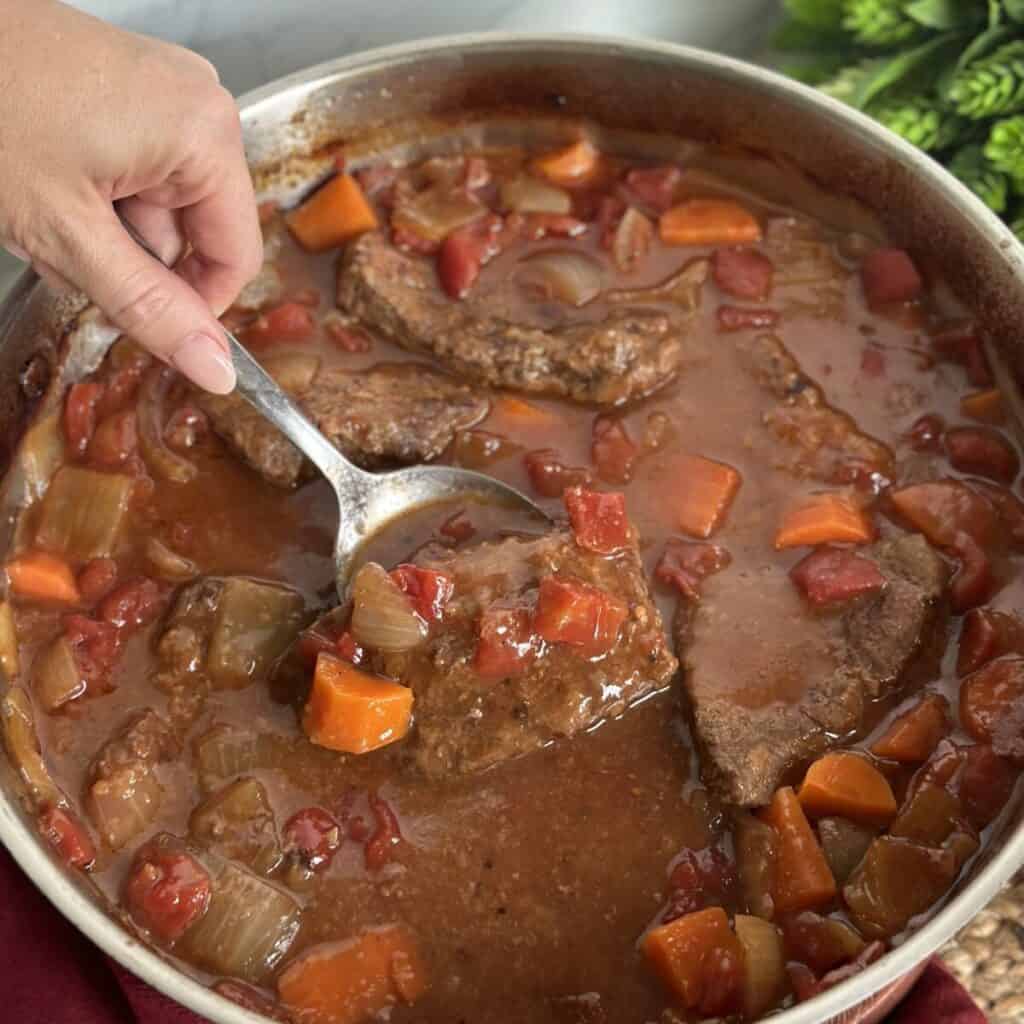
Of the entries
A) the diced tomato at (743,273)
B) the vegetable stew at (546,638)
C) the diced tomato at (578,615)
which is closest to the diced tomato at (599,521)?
the vegetable stew at (546,638)

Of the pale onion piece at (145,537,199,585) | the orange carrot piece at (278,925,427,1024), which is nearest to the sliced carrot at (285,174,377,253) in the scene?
the pale onion piece at (145,537,199,585)

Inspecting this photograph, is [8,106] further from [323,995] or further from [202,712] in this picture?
[323,995]

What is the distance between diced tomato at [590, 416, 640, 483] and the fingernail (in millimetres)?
983

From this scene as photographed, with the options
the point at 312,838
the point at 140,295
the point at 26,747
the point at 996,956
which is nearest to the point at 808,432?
the point at 996,956

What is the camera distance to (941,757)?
3027 mm

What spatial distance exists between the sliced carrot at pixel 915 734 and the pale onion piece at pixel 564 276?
4.75 feet

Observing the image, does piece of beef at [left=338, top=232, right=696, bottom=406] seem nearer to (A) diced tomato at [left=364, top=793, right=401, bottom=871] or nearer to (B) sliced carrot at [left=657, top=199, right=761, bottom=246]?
(B) sliced carrot at [left=657, top=199, right=761, bottom=246]

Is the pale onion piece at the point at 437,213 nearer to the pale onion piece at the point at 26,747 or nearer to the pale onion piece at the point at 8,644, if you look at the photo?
the pale onion piece at the point at 8,644

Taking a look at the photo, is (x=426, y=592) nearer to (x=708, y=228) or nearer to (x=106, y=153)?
(x=106, y=153)

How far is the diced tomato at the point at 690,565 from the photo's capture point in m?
3.30

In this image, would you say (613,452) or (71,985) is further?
(613,452)

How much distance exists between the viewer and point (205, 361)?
9.57 feet

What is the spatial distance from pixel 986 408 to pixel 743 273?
76 centimetres

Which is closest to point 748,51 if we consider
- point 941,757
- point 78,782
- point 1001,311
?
point 1001,311
